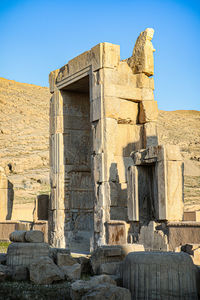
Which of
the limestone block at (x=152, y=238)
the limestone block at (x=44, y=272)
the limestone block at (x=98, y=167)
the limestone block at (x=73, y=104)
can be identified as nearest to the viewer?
the limestone block at (x=44, y=272)

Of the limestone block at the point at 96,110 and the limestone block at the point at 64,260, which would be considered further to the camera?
the limestone block at the point at 96,110

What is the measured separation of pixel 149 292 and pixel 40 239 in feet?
9.58

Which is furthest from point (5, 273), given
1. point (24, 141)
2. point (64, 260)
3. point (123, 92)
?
point (24, 141)

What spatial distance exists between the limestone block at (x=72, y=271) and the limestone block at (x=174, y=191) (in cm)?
254

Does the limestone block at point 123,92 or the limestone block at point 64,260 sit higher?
the limestone block at point 123,92

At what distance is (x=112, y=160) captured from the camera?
33.6 feet

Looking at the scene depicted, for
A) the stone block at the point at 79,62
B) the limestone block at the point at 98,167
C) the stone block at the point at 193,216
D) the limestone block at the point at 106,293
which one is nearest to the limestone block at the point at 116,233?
the limestone block at the point at 98,167

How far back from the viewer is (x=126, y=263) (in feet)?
15.5

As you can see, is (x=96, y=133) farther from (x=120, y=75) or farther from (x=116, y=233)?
(x=116, y=233)

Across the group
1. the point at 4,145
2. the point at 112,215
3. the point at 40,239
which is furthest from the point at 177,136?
the point at 40,239

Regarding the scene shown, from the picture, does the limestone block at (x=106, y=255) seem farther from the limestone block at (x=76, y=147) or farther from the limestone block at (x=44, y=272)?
the limestone block at (x=76, y=147)

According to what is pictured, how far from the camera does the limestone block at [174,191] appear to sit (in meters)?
7.88

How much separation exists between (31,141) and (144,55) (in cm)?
2380

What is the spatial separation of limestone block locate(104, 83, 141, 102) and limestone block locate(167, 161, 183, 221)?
10.1 ft
